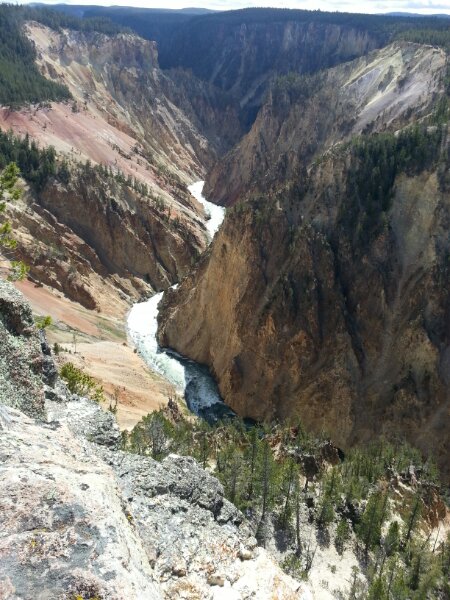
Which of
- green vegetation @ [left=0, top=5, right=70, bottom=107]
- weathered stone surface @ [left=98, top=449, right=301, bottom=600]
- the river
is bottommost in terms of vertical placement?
the river

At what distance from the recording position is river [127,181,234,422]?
5209 centimetres

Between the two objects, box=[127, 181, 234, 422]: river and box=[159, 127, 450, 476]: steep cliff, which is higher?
box=[159, 127, 450, 476]: steep cliff

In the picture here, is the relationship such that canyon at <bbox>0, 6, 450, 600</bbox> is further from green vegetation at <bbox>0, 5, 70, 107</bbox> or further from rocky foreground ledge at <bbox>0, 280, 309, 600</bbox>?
green vegetation at <bbox>0, 5, 70, 107</bbox>

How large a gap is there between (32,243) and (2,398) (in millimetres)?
54496

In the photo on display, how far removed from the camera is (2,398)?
14.8 metres

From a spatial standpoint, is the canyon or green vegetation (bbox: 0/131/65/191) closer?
the canyon

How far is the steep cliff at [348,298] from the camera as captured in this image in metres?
45.8

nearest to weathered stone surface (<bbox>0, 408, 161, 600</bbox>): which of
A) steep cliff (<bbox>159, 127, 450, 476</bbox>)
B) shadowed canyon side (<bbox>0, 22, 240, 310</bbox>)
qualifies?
steep cliff (<bbox>159, 127, 450, 476</bbox>)

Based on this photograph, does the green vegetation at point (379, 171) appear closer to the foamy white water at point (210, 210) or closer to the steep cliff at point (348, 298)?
the steep cliff at point (348, 298)

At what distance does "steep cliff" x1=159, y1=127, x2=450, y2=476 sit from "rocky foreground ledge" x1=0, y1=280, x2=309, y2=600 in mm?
30470

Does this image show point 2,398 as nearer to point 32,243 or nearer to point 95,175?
point 32,243

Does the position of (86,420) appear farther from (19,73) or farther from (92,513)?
(19,73)

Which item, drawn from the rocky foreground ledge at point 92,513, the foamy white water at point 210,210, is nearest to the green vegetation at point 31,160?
the foamy white water at point 210,210

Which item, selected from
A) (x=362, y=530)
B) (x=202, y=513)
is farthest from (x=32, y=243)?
(x=202, y=513)
